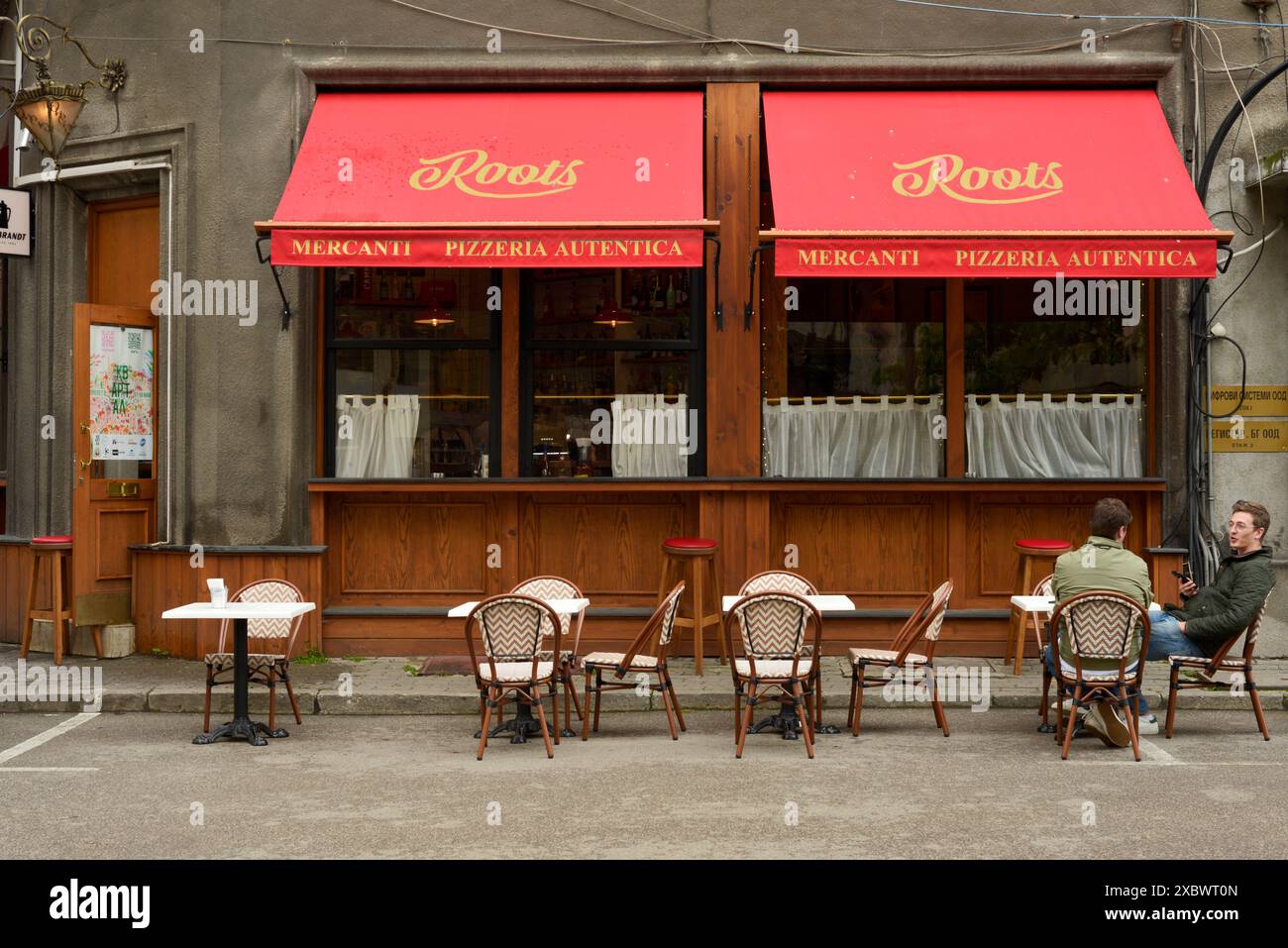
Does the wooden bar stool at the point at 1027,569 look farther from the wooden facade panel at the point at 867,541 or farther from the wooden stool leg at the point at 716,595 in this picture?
the wooden stool leg at the point at 716,595

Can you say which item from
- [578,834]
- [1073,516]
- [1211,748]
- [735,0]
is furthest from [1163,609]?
[735,0]

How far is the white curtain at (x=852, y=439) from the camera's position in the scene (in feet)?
37.3

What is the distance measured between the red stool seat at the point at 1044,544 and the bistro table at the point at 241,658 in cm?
571

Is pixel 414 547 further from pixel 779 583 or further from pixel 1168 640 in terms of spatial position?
pixel 1168 640

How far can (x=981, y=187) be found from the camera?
10.4m

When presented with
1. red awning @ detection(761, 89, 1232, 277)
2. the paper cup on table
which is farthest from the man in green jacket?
the paper cup on table

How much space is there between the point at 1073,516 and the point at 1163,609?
2.32m

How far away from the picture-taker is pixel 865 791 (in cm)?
706

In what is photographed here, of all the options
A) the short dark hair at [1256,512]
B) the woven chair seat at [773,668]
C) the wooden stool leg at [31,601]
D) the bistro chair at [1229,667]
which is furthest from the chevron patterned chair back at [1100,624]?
the wooden stool leg at [31,601]

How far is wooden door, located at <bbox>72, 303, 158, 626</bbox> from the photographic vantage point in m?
10.9

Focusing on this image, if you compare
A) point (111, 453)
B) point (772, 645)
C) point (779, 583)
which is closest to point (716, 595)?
point (779, 583)

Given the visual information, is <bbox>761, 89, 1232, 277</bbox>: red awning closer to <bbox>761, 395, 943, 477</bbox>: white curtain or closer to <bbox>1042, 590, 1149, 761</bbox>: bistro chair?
<bbox>761, 395, 943, 477</bbox>: white curtain

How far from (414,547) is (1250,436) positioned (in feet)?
23.6

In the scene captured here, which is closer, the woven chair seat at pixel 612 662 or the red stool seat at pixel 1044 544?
the woven chair seat at pixel 612 662
